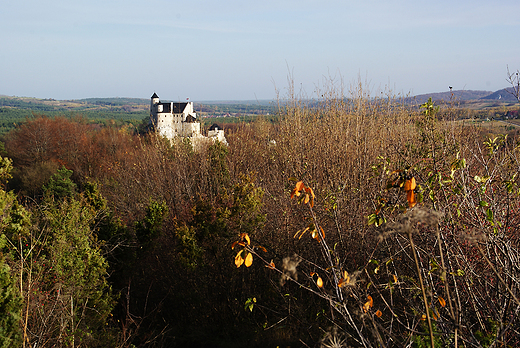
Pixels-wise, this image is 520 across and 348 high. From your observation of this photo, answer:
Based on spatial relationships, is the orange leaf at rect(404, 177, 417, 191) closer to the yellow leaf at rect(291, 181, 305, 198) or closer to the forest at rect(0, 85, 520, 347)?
the yellow leaf at rect(291, 181, 305, 198)

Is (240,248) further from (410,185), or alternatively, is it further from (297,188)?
(410,185)

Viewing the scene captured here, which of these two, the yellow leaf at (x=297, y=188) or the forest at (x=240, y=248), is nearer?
the yellow leaf at (x=297, y=188)

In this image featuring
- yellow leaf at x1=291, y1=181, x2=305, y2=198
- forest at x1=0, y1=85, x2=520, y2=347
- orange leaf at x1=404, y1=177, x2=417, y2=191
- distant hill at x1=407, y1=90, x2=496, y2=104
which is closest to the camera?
orange leaf at x1=404, y1=177, x2=417, y2=191

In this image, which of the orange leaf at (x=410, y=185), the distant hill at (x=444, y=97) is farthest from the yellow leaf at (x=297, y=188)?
the distant hill at (x=444, y=97)

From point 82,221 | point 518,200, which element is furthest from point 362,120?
point 82,221

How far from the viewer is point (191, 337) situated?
8195 millimetres

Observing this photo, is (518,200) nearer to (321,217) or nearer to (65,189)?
(321,217)

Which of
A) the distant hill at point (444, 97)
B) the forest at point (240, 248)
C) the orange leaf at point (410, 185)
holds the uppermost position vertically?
the distant hill at point (444, 97)

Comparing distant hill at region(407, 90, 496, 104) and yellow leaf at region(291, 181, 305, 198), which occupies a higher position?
distant hill at region(407, 90, 496, 104)

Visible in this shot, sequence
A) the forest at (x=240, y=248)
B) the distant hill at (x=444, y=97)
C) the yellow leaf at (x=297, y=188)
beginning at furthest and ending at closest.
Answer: the distant hill at (x=444, y=97) → the forest at (x=240, y=248) → the yellow leaf at (x=297, y=188)

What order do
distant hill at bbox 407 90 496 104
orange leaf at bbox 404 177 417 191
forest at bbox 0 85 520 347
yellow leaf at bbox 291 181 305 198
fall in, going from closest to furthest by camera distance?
orange leaf at bbox 404 177 417 191
yellow leaf at bbox 291 181 305 198
forest at bbox 0 85 520 347
distant hill at bbox 407 90 496 104

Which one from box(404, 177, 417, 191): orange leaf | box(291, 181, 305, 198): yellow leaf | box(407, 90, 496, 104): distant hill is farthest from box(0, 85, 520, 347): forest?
box(404, 177, 417, 191): orange leaf

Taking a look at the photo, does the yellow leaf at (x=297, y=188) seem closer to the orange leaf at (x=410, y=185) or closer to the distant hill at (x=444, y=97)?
the orange leaf at (x=410, y=185)

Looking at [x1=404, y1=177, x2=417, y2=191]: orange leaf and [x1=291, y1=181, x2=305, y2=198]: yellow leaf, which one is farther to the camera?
[x1=291, y1=181, x2=305, y2=198]: yellow leaf
